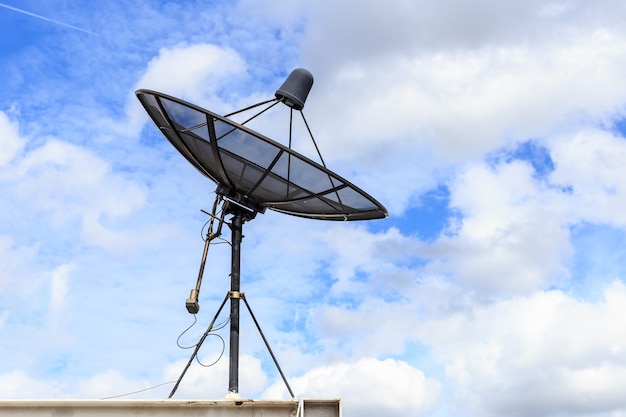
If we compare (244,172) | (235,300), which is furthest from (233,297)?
(244,172)

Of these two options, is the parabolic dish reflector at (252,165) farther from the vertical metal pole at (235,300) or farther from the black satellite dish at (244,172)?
the vertical metal pole at (235,300)

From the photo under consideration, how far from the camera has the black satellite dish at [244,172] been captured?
12758 millimetres

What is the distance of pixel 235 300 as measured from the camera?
13.5 meters

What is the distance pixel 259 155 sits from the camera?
13281 millimetres

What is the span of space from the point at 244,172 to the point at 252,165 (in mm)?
296

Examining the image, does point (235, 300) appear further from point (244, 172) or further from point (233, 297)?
point (244, 172)

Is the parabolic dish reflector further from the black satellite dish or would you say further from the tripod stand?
the tripod stand

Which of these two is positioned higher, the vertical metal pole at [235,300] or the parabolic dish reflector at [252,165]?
the parabolic dish reflector at [252,165]

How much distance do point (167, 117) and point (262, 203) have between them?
2.79 metres

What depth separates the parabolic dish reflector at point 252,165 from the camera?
12.7m

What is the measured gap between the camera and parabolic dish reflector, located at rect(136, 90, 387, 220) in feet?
41.8

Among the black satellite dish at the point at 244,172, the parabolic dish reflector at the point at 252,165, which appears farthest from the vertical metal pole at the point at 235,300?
the parabolic dish reflector at the point at 252,165

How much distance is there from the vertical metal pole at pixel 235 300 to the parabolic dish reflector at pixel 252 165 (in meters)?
0.69

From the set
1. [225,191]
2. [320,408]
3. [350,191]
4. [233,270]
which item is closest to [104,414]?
[320,408]
